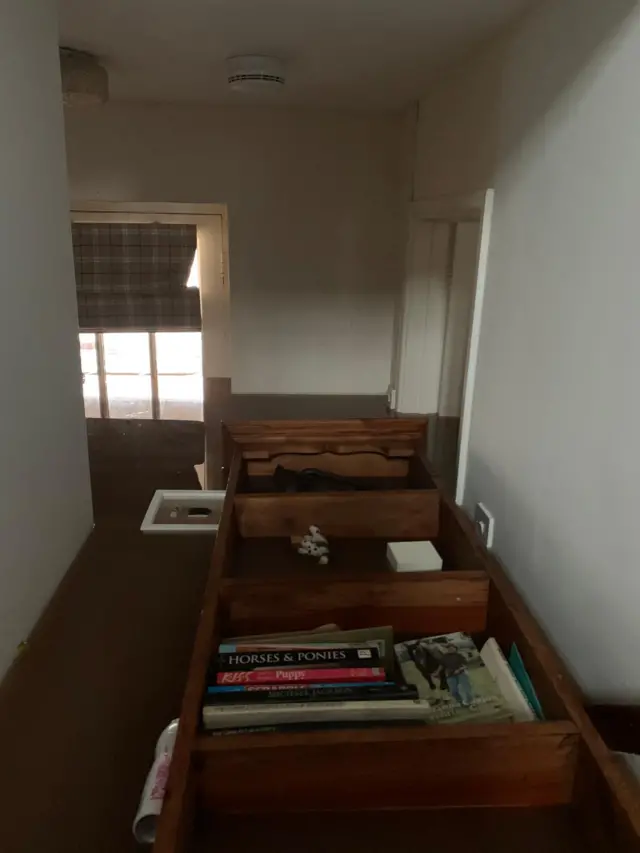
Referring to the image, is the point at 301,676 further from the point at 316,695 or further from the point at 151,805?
the point at 151,805

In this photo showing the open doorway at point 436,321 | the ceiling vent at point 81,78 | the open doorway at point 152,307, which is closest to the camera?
the ceiling vent at point 81,78

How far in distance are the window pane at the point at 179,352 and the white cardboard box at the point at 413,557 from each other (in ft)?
8.62

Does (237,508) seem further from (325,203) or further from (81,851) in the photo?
(325,203)

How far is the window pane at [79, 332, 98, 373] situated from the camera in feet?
11.8

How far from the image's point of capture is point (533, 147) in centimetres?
134

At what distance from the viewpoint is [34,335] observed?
1147 millimetres

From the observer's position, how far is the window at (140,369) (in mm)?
3615

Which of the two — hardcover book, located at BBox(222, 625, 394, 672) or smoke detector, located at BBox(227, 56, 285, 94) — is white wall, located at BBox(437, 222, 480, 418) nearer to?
smoke detector, located at BBox(227, 56, 285, 94)

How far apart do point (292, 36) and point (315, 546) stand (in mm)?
1312

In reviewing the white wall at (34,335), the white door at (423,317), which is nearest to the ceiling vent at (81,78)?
the white wall at (34,335)

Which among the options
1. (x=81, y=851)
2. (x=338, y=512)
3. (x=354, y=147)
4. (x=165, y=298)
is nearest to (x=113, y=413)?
(x=165, y=298)

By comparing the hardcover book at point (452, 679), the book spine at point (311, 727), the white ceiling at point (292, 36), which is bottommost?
the hardcover book at point (452, 679)

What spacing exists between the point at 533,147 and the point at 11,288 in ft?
3.31

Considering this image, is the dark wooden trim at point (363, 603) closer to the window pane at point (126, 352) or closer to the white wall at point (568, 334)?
the white wall at point (568, 334)
